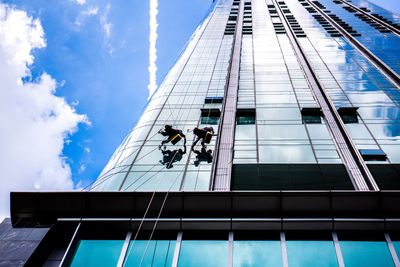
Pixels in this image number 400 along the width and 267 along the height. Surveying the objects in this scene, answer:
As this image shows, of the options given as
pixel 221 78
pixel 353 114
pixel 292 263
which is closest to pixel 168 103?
pixel 221 78

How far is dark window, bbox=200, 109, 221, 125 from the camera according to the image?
22934 millimetres

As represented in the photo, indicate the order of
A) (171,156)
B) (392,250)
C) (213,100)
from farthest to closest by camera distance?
(213,100) → (171,156) → (392,250)

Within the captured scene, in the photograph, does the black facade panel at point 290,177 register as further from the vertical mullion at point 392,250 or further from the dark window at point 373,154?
the vertical mullion at point 392,250

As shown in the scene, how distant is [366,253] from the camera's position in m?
11.1

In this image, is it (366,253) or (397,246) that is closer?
(366,253)

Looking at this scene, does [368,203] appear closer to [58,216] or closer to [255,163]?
[255,163]

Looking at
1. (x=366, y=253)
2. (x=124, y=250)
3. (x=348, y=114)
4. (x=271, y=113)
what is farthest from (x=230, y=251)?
(x=348, y=114)

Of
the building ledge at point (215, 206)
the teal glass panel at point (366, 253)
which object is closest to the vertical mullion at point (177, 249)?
the building ledge at point (215, 206)

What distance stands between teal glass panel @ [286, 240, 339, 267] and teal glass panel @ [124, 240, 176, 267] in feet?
12.4

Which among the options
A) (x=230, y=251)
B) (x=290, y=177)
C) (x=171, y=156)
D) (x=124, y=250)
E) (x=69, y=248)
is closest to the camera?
(x=230, y=251)

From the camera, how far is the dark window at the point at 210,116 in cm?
2293

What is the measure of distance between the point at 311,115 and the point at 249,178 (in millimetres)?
8755

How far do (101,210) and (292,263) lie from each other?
6889mm

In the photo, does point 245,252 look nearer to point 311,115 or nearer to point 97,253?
point 97,253
